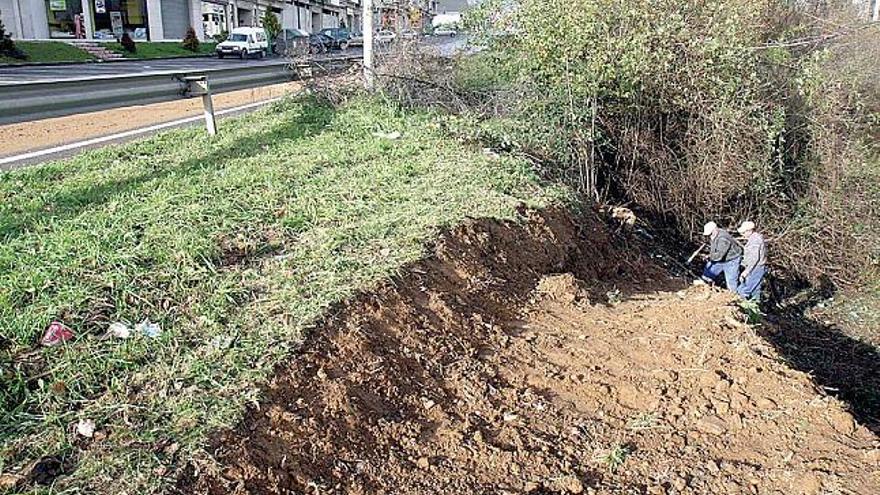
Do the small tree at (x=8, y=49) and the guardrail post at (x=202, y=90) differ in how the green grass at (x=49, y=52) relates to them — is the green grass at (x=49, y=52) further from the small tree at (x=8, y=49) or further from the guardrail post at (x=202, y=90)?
the guardrail post at (x=202, y=90)

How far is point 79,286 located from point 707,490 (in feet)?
11.2

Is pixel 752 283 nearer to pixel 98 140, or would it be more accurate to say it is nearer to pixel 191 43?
pixel 98 140

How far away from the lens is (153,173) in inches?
243

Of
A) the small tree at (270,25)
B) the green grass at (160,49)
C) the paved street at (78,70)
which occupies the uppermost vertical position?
the small tree at (270,25)

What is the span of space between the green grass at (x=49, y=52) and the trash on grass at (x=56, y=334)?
2607cm

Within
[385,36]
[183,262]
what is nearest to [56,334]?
[183,262]

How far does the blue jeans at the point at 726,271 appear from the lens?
9.77 meters

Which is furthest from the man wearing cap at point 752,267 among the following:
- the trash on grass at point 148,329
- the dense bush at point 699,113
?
the trash on grass at point 148,329

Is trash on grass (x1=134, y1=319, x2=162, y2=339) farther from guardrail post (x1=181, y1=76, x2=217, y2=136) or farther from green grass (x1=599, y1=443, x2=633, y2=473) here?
guardrail post (x1=181, y1=76, x2=217, y2=136)

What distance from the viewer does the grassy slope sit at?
9.25 feet

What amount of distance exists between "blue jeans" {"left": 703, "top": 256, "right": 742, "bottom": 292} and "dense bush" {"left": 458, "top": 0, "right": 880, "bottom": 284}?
1.90 metres

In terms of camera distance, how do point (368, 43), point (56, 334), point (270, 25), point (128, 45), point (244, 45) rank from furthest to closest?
point (270, 25) → point (244, 45) → point (128, 45) → point (368, 43) → point (56, 334)

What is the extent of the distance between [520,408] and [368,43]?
8.19 meters

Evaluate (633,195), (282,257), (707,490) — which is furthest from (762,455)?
(633,195)
